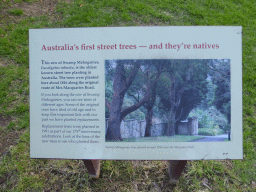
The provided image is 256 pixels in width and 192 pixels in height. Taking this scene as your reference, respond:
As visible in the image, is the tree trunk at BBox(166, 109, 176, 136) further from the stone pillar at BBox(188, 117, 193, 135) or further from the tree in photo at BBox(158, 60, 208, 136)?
the stone pillar at BBox(188, 117, 193, 135)

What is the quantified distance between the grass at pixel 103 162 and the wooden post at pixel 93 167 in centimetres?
12

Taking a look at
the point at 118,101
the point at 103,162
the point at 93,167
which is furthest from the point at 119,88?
the point at 103,162

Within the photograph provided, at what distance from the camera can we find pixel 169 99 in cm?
139

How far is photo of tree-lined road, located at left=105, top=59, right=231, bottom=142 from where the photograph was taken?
138cm

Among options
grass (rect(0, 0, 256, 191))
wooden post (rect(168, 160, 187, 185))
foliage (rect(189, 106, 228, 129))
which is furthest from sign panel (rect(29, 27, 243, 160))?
grass (rect(0, 0, 256, 191))

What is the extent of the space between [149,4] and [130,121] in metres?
3.02

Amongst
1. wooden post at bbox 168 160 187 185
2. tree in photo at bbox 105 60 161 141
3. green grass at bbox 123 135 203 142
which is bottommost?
wooden post at bbox 168 160 187 185

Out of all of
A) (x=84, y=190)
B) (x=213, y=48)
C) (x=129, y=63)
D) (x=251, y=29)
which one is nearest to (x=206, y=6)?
Result: (x=251, y=29)

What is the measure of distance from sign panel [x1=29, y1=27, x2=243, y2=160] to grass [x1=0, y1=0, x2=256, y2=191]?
78cm

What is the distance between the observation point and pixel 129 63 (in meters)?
1.39

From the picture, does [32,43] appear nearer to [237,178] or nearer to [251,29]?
[237,178]

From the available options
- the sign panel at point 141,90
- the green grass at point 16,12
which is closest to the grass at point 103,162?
the green grass at point 16,12

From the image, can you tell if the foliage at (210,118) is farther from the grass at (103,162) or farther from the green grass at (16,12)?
the green grass at (16,12)

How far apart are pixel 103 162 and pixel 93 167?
35 centimetres
